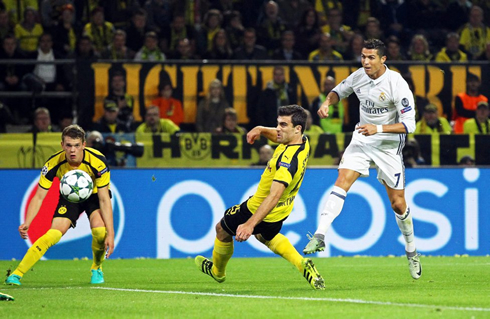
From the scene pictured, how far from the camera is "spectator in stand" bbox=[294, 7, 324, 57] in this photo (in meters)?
16.5

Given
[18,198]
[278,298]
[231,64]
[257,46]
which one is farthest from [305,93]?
[278,298]

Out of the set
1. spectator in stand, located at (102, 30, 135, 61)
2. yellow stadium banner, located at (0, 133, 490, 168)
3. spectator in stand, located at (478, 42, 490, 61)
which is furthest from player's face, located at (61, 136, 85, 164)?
spectator in stand, located at (478, 42, 490, 61)

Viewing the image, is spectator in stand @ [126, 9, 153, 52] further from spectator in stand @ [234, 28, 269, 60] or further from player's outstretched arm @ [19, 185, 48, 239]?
player's outstretched arm @ [19, 185, 48, 239]

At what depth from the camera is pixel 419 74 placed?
14031 millimetres

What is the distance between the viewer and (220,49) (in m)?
15.6

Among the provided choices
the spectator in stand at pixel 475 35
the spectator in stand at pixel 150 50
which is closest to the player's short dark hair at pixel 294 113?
the spectator in stand at pixel 150 50

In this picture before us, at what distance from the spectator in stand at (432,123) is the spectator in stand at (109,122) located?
4.67 metres

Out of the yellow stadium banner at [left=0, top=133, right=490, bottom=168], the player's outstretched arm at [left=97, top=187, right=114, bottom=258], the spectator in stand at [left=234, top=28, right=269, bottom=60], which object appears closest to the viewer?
the player's outstretched arm at [left=97, top=187, right=114, bottom=258]

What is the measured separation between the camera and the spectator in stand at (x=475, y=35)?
16.8 meters

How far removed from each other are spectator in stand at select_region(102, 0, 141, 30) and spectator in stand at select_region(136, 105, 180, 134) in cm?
357

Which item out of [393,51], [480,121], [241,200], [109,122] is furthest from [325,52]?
[109,122]

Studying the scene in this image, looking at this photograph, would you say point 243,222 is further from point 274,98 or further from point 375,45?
point 274,98

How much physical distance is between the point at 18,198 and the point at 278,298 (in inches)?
255

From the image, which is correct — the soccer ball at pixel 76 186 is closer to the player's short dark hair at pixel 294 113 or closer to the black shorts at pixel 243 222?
the black shorts at pixel 243 222
